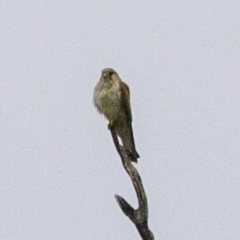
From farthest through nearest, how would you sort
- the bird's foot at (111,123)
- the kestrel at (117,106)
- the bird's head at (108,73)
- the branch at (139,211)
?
the bird's head at (108,73), the kestrel at (117,106), the bird's foot at (111,123), the branch at (139,211)

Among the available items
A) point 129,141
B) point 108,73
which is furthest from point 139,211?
point 108,73

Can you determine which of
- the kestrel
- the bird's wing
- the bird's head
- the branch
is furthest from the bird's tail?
the branch

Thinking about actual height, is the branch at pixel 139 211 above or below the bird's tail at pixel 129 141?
below

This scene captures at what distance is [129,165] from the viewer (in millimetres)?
11344

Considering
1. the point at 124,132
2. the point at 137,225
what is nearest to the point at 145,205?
the point at 137,225

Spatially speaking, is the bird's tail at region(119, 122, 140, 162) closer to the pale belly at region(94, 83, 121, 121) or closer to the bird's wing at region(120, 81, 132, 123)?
the bird's wing at region(120, 81, 132, 123)

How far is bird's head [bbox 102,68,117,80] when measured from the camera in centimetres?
1326

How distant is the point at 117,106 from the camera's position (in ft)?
43.1

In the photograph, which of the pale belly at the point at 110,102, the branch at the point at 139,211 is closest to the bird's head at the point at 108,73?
the pale belly at the point at 110,102

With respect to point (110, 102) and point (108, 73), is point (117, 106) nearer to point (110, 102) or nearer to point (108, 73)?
point (110, 102)

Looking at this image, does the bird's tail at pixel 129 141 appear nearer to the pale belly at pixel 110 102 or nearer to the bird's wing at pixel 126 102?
the bird's wing at pixel 126 102

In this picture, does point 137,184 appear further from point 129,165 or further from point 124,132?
point 124,132

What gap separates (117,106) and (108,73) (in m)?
0.49

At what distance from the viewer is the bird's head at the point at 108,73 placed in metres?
13.3
